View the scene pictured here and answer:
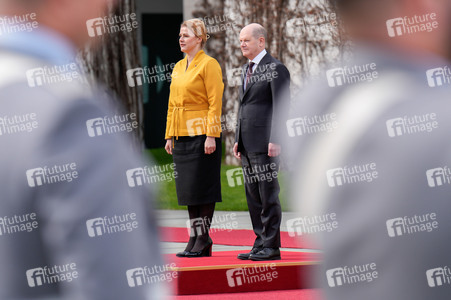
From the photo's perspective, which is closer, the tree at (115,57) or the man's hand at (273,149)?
the tree at (115,57)

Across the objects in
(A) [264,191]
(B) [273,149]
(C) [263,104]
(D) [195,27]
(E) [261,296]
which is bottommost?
(E) [261,296]

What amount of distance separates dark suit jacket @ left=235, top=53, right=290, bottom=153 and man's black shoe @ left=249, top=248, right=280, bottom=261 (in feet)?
2.27

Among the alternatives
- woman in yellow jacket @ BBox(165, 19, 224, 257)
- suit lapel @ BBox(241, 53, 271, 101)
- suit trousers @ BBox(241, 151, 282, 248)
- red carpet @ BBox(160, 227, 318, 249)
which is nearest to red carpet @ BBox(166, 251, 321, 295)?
suit trousers @ BBox(241, 151, 282, 248)

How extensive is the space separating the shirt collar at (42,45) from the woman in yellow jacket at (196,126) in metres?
4.45

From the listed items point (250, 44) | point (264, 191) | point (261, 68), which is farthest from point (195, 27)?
point (264, 191)

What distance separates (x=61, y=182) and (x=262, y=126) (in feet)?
14.7

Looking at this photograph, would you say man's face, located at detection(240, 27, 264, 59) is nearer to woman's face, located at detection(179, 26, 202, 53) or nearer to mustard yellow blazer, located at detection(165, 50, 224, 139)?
mustard yellow blazer, located at detection(165, 50, 224, 139)

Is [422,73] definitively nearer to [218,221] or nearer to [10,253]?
[10,253]

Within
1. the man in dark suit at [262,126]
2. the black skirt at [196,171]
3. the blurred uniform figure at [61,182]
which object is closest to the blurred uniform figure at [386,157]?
the blurred uniform figure at [61,182]

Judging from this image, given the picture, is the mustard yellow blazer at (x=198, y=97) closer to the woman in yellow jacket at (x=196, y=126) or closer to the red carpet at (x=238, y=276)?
the woman in yellow jacket at (x=196, y=126)

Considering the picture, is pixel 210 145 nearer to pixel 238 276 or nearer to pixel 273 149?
pixel 273 149

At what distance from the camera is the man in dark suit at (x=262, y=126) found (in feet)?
18.0

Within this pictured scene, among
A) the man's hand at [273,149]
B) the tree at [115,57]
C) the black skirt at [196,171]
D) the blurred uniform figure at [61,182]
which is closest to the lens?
the blurred uniform figure at [61,182]

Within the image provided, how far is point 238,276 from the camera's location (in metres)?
5.67
